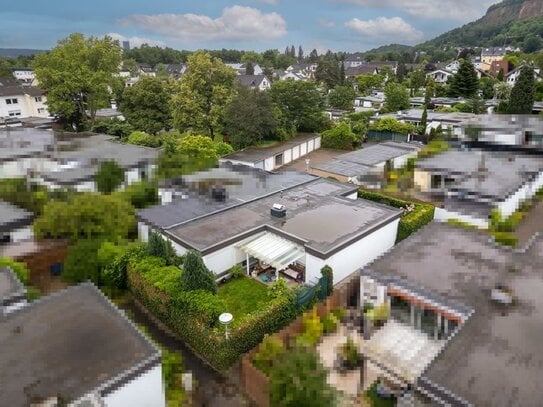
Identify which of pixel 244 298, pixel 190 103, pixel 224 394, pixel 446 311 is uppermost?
pixel 190 103

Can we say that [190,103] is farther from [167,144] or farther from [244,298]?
[244,298]

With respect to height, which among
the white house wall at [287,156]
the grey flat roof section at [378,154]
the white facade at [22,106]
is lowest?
the white house wall at [287,156]

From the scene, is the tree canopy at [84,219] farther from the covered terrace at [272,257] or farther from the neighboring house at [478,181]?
the neighboring house at [478,181]

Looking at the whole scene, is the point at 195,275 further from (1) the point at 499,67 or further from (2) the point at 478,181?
(1) the point at 499,67

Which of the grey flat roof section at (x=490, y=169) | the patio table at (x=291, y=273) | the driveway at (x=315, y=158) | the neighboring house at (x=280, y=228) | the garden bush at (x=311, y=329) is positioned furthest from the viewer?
the driveway at (x=315, y=158)

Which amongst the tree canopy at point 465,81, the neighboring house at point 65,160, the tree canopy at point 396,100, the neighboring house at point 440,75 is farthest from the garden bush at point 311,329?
the neighboring house at point 440,75

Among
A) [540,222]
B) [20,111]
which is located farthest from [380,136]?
[20,111]
